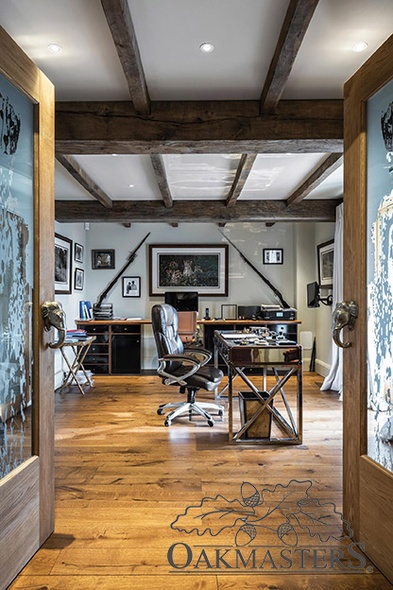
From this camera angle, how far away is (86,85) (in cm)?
261

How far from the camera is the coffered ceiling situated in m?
1.95

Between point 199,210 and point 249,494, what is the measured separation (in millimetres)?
3737

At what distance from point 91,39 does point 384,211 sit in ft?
5.91

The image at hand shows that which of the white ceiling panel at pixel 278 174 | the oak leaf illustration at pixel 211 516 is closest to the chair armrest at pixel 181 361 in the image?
the oak leaf illustration at pixel 211 516

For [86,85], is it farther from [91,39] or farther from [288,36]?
[288,36]

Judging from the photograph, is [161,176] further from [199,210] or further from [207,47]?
[207,47]

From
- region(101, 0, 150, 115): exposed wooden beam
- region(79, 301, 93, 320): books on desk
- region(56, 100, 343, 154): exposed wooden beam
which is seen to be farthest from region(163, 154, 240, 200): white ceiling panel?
region(79, 301, 93, 320): books on desk

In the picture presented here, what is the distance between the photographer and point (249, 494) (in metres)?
2.29

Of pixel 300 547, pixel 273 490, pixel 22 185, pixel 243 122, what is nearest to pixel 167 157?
pixel 243 122

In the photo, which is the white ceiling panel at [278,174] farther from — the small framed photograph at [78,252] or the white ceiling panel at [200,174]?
the small framed photograph at [78,252]

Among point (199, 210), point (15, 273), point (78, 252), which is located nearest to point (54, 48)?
point (15, 273)

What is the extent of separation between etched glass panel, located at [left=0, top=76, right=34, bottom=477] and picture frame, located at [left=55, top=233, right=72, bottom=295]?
12.2ft

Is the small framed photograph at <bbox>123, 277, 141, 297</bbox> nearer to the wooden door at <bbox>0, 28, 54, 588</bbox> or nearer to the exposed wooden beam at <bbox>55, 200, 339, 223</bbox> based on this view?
the exposed wooden beam at <bbox>55, 200, 339, 223</bbox>

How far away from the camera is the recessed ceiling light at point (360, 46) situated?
7.16 ft
